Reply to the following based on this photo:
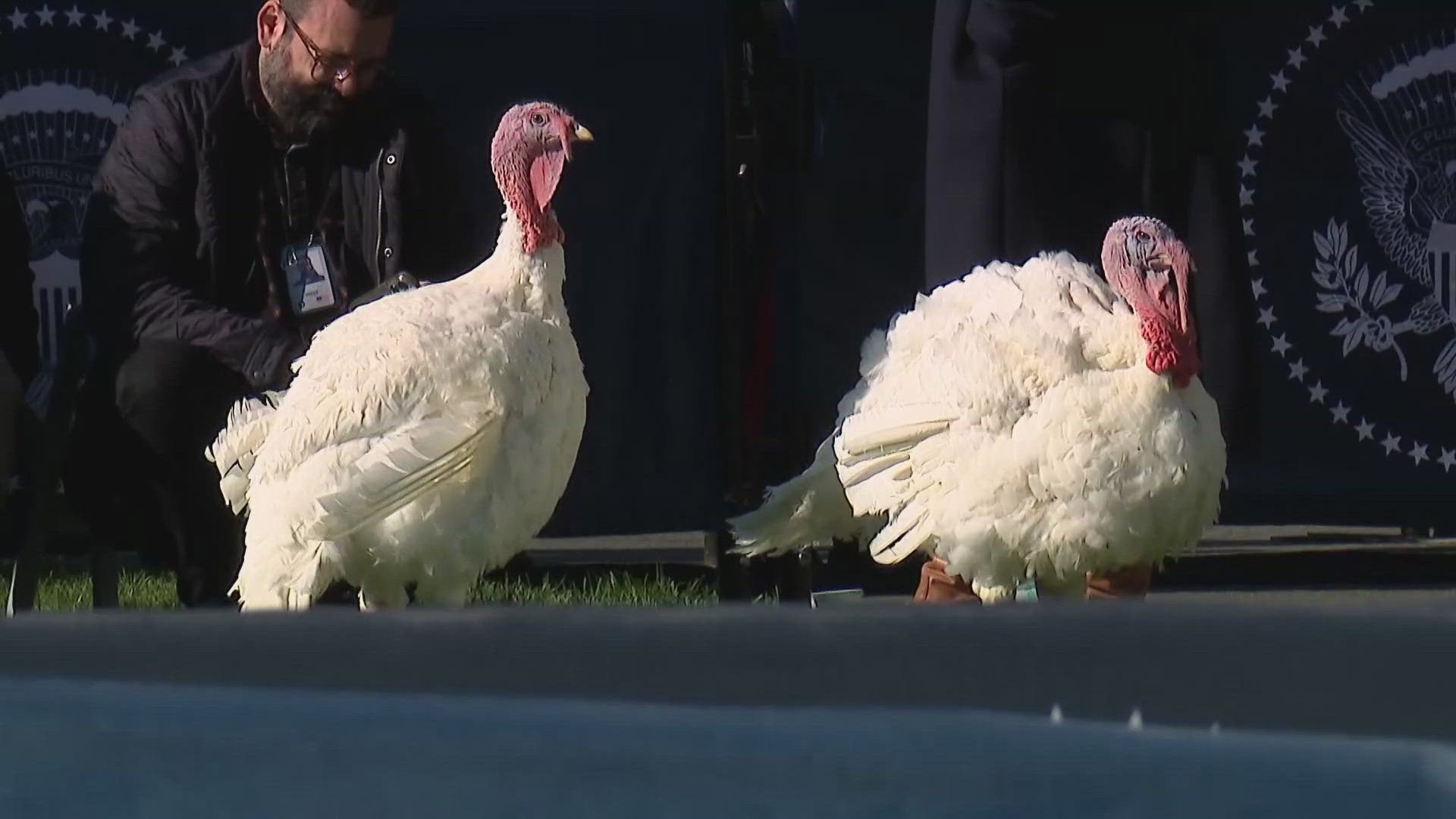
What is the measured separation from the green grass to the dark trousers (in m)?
0.77

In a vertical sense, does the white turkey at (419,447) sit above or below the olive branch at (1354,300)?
below

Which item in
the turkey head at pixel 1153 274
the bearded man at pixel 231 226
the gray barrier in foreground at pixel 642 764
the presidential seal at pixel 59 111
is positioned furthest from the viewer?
the presidential seal at pixel 59 111

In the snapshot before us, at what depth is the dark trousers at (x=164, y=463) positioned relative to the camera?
4039mm

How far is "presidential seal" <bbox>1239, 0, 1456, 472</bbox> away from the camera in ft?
16.8

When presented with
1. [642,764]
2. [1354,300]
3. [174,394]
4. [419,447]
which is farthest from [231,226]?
[642,764]

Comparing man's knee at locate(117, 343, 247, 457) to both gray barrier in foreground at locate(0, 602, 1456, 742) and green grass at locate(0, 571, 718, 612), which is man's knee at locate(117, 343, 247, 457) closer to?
green grass at locate(0, 571, 718, 612)

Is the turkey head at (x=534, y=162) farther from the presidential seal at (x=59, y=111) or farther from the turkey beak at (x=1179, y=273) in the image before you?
the presidential seal at (x=59, y=111)

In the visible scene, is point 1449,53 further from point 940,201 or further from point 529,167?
point 529,167

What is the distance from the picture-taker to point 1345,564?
5.85 metres

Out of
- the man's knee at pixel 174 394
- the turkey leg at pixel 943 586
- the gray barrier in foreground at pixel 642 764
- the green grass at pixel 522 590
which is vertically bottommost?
the green grass at pixel 522 590

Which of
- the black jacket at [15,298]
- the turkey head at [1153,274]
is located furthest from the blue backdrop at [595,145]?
the turkey head at [1153,274]

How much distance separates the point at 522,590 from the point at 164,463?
1330mm

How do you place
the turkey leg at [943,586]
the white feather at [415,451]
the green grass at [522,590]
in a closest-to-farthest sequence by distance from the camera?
the white feather at [415,451] < the turkey leg at [943,586] < the green grass at [522,590]

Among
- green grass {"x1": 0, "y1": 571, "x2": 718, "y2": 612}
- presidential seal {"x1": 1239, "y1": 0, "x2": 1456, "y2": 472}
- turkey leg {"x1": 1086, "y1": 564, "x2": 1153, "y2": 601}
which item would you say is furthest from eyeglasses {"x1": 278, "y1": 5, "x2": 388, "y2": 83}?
presidential seal {"x1": 1239, "y1": 0, "x2": 1456, "y2": 472}
